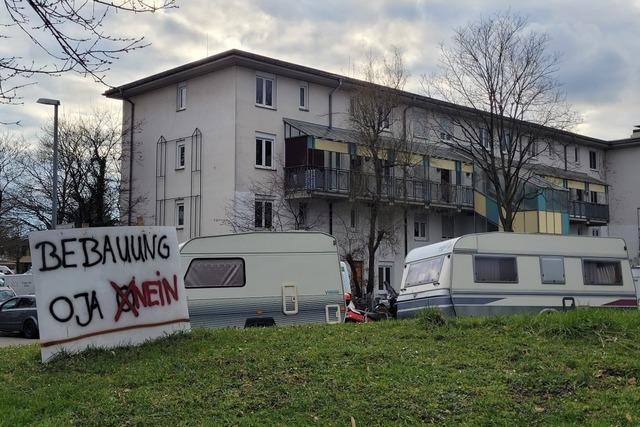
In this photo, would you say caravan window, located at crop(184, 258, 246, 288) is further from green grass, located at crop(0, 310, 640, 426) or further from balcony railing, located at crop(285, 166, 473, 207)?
balcony railing, located at crop(285, 166, 473, 207)

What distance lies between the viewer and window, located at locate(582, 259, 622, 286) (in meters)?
18.8

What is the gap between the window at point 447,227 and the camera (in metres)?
42.2

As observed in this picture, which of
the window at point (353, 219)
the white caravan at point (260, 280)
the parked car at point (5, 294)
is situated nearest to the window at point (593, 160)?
the window at point (353, 219)

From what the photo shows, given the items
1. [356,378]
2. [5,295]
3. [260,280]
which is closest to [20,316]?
[5,295]

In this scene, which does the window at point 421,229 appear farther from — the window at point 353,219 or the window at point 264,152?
the window at point 264,152

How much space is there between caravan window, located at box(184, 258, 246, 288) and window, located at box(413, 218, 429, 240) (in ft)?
86.2

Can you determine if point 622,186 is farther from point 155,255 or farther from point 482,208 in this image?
point 155,255

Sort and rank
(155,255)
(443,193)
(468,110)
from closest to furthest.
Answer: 1. (155,255)
2. (468,110)
3. (443,193)

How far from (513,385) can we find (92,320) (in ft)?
15.7

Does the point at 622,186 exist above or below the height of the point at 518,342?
above

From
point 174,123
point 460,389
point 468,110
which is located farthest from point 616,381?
point 174,123

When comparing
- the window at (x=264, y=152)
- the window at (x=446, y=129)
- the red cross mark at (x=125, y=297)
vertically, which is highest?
the window at (x=446, y=129)

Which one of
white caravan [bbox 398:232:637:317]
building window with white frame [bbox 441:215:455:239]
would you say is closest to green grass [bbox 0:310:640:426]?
white caravan [bbox 398:232:637:317]

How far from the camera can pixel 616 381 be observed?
21.8ft
